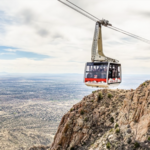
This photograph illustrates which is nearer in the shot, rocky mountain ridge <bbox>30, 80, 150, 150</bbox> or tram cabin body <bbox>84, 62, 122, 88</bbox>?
rocky mountain ridge <bbox>30, 80, 150, 150</bbox>

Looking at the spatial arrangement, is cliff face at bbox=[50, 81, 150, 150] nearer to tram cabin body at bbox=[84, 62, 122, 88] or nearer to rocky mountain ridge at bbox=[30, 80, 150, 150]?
rocky mountain ridge at bbox=[30, 80, 150, 150]

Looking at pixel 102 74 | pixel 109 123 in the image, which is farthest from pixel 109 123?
pixel 102 74

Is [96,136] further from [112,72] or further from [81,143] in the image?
[112,72]

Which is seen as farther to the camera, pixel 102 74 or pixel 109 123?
pixel 109 123

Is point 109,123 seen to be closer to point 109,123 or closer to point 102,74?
point 109,123

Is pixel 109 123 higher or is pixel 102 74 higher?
pixel 102 74

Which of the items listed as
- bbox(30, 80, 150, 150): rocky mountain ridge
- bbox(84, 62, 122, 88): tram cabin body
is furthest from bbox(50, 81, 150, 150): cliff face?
bbox(84, 62, 122, 88): tram cabin body

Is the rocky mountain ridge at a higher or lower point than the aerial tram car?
lower
